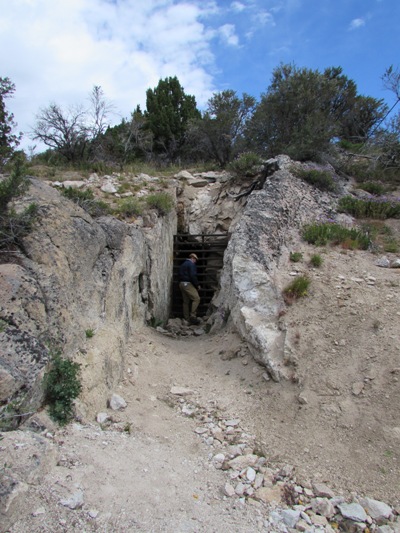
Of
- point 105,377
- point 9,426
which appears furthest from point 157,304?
point 9,426

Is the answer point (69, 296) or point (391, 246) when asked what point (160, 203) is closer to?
→ point (69, 296)

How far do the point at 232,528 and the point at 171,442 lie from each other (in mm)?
1675

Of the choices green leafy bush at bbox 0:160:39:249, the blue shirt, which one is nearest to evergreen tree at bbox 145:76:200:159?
the blue shirt

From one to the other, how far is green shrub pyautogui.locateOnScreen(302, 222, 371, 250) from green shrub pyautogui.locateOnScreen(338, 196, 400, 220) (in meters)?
1.30

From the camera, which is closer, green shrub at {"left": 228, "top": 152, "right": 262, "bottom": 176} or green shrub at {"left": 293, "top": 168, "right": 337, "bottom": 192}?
green shrub at {"left": 293, "top": 168, "right": 337, "bottom": 192}

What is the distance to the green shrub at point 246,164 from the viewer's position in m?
12.1

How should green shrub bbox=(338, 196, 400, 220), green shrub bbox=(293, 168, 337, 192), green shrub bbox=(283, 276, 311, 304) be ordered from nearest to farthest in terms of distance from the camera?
green shrub bbox=(283, 276, 311, 304)
green shrub bbox=(338, 196, 400, 220)
green shrub bbox=(293, 168, 337, 192)

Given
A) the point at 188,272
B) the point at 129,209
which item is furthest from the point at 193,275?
the point at 129,209

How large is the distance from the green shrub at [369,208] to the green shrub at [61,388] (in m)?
8.55

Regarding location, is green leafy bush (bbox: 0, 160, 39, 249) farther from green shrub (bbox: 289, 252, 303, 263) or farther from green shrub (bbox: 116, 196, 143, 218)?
green shrub (bbox: 289, 252, 303, 263)

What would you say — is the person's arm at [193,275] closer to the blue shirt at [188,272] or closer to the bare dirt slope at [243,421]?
the blue shirt at [188,272]

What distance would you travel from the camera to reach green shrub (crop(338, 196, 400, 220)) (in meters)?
10.2

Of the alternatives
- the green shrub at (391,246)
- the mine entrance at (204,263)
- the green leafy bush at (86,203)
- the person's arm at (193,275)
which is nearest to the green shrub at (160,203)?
the mine entrance at (204,263)

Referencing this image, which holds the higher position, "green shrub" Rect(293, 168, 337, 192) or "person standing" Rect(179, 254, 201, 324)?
"green shrub" Rect(293, 168, 337, 192)
